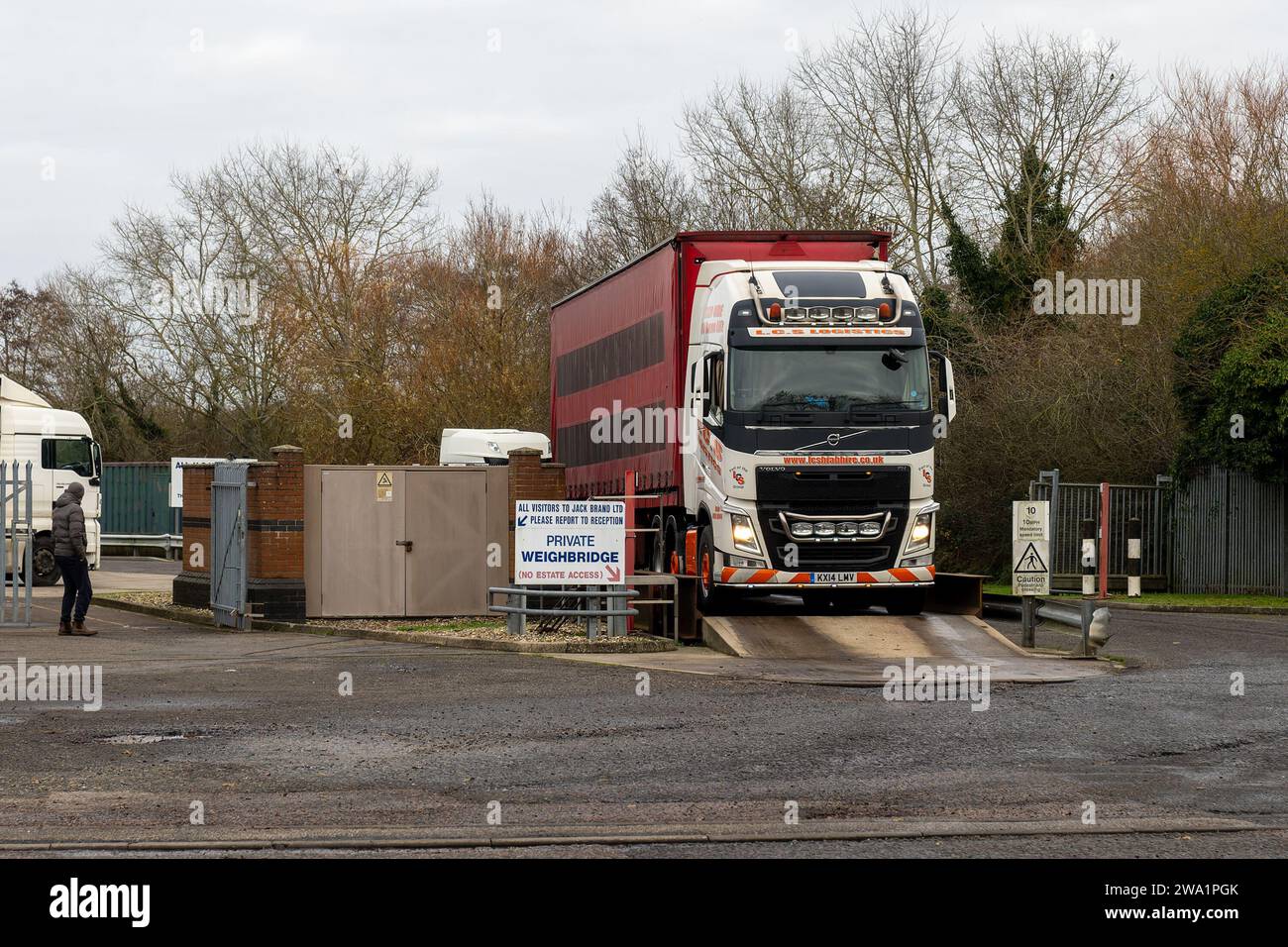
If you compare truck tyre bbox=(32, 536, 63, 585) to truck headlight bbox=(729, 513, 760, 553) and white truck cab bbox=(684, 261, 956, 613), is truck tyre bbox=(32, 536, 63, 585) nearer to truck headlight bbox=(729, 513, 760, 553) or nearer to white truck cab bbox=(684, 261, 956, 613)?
white truck cab bbox=(684, 261, 956, 613)

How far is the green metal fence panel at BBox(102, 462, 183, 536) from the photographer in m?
49.7

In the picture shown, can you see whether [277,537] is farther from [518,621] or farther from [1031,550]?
[1031,550]

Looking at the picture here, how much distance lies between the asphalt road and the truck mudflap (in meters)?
2.48

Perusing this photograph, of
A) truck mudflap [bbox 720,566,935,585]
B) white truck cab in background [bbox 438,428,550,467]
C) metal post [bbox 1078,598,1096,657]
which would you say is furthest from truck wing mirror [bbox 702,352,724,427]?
white truck cab in background [bbox 438,428,550,467]

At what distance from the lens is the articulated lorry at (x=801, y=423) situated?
18547mm

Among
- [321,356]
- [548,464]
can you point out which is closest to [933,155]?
[321,356]

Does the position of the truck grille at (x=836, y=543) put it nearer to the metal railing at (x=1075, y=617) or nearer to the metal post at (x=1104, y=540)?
the metal railing at (x=1075, y=617)

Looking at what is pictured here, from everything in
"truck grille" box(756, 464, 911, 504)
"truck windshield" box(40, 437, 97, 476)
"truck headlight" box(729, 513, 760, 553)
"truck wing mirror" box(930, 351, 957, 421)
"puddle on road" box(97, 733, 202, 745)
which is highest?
"truck wing mirror" box(930, 351, 957, 421)

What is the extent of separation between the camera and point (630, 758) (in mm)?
10922

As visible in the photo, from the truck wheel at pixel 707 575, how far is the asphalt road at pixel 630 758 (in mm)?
2735

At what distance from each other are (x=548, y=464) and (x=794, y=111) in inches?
1077

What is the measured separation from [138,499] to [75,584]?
97.0ft

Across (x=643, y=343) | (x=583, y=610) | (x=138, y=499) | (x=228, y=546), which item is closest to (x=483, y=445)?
(x=228, y=546)

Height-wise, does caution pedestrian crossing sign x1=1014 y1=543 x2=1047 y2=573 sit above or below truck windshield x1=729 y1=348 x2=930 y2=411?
below
